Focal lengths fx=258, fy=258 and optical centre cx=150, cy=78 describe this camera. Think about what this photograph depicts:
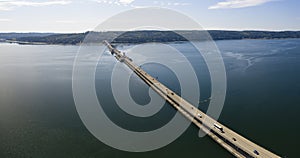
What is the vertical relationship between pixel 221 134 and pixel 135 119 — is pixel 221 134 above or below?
above

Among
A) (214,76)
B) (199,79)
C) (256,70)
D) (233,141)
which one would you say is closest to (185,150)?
(233,141)

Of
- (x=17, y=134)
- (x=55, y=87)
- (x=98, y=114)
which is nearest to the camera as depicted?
(x=17, y=134)

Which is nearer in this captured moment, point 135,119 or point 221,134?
point 221,134

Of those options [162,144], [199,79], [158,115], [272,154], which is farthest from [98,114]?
[199,79]

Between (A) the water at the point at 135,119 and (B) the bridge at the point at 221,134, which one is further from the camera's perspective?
(A) the water at the point at 135,119

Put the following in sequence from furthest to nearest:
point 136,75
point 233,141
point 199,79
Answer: point 136,75, point 199,79, point 233,141

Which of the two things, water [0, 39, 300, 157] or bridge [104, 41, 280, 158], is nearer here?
bridge [104, 41, 280, 158]

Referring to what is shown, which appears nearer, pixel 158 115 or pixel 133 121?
pixel 133 121

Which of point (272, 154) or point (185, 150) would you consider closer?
point (272, 154)

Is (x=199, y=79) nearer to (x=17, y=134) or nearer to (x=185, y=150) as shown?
(x=185, y=150)
